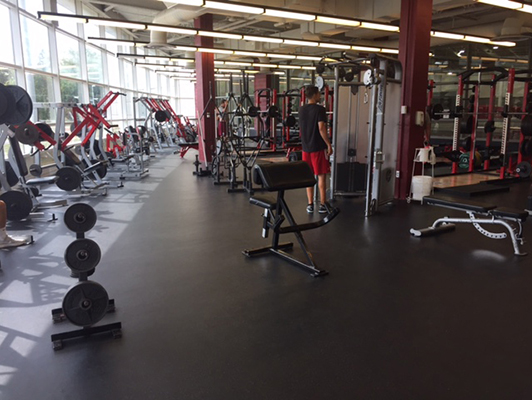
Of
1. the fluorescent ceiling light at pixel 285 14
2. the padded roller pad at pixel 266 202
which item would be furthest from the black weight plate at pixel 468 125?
the padded roller pad at pixel 266 202

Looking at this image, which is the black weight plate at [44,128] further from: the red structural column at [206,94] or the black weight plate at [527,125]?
the black weight plate at [527,125]

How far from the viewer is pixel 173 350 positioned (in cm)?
229

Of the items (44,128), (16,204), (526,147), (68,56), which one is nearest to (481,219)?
(526,147)

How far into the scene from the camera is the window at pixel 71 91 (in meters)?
9.55

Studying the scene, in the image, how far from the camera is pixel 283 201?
3.65m

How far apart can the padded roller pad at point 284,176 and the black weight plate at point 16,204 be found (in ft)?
9.99

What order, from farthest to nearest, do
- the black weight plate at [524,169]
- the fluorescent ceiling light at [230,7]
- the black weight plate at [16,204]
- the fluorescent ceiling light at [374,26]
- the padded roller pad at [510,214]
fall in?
the black weight plate at [524,169] < the fluorescent ceiling light at [374,26] < the fluorescent ceiling light at [230,7] < the black weight plate at [16,204] < the padded roller pad at [510,214]

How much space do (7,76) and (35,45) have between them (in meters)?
1.38

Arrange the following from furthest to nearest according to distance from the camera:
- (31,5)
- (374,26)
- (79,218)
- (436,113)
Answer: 1. (436,113)
2. (31,5)
3. (374,26)
4. (79,218)

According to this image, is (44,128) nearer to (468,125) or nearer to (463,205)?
(463,205)

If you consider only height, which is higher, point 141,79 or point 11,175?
point 141,79

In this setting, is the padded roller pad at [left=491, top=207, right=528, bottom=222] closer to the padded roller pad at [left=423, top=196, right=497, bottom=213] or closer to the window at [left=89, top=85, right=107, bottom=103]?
the padded roller pad at [left=423, top=196, right=497, bottom=213]

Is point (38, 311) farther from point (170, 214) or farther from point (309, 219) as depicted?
point (309, 219)

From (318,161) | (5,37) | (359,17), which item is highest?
(359,17)
